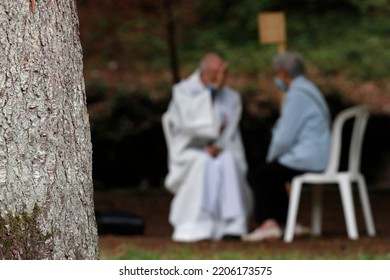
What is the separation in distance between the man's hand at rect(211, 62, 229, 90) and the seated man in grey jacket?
1.45 feet

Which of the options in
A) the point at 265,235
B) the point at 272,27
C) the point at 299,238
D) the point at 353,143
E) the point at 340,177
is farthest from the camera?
the point at 272,27

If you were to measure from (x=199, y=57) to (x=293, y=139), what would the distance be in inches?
328

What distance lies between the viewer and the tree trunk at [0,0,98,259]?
13.8 ft

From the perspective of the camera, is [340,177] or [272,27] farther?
[272,27]

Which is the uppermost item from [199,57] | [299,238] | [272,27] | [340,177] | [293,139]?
[272,27]

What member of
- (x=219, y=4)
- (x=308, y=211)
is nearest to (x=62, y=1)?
(x=308, y=211)

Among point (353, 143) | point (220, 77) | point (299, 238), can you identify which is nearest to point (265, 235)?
A: point (299, 238)

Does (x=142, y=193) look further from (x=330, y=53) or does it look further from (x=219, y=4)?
(x=330, y=53)

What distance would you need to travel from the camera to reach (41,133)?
4.23 metres

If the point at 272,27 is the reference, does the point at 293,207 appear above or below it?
below

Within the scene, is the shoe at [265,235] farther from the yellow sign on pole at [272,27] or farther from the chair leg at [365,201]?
the yellow sign on pole at [272,27]

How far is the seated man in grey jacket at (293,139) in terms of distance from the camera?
30.6ft

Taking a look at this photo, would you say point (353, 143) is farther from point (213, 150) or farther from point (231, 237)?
point (231, 237)

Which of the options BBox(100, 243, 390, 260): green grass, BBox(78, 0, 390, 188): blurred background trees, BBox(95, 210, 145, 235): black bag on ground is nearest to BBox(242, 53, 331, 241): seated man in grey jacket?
BBox(100, 243, 390, 260): green grass
